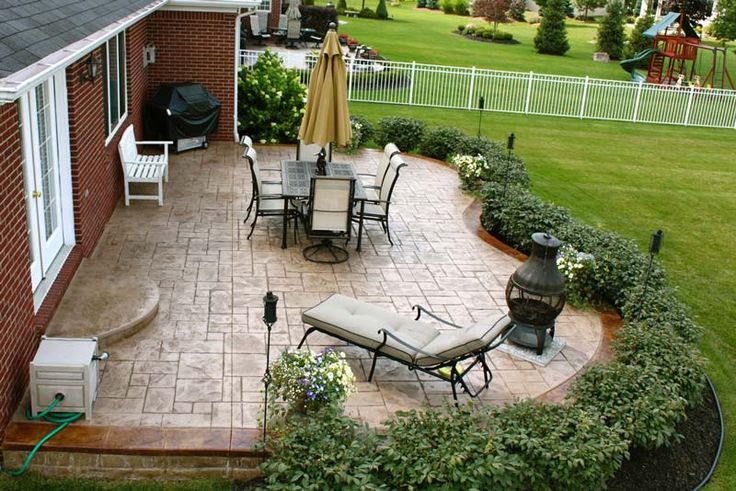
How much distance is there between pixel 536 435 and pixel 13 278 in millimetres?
3805

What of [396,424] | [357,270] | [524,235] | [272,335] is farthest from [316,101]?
[396,424]

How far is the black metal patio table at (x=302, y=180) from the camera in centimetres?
955

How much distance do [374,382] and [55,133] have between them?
393 cm

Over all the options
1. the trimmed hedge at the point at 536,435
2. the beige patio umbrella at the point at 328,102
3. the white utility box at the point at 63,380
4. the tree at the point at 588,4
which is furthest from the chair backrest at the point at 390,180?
the tree at the point at 588,4

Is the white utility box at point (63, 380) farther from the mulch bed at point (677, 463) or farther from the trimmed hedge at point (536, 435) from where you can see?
the mulch bed at point (677, 463)

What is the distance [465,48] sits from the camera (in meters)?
38.5

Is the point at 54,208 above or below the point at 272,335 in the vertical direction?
above

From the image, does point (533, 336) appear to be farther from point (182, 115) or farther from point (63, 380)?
point (182, 115)

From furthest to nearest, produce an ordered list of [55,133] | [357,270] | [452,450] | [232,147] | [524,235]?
[232,147], [524,235], [357,270], [55,133], [452,450]

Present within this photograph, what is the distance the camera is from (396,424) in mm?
5621

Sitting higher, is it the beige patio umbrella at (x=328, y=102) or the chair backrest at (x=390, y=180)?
the beige patio umbrella at (x=328, y=102)

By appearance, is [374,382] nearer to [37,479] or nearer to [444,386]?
[444,386]

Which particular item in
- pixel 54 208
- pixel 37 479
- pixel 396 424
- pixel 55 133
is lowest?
pixel 37 479

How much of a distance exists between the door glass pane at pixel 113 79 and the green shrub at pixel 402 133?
5531 mm
